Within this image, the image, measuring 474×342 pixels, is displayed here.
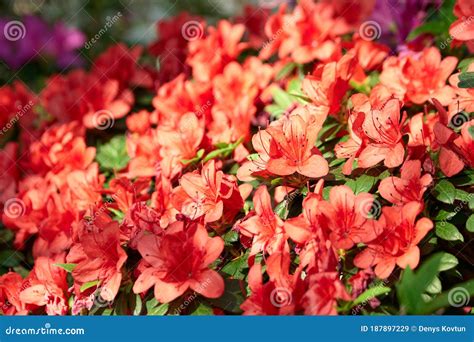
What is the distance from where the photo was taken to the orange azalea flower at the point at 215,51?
2445mm

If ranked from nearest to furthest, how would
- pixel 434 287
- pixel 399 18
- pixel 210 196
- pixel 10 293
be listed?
1. pixel 434 287
2. pixel 210 196
3. pixel 10 293
4. pixel 399 18

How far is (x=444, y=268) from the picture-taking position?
1.41 m

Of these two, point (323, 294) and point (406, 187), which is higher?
point (406, 187)

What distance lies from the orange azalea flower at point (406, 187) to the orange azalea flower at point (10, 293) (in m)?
1.01

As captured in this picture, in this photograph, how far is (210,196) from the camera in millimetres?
1618

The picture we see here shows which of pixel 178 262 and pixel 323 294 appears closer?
pixel 323 294

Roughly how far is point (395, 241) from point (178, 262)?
0.48 meters

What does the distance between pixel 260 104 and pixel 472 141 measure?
97 cm

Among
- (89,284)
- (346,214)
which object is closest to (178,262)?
(89,284)

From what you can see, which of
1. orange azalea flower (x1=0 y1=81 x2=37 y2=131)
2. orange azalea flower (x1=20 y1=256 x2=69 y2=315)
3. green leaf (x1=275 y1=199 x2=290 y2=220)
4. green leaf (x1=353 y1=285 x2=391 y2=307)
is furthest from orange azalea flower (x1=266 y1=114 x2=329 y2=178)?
orange azalea flower (x1=0 y1=81 x2=37 y2=131)

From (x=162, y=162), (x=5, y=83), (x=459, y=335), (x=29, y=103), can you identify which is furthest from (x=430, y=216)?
(x=5, y=83)

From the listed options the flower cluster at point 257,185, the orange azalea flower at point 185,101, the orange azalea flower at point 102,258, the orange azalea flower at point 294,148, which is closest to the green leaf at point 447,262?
the flower cluster at point 257,185

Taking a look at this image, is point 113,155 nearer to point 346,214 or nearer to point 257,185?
point 257,185

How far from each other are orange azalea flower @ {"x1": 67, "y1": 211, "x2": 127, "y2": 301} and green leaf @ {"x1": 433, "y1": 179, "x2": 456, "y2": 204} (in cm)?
74
